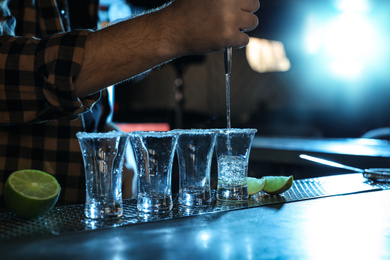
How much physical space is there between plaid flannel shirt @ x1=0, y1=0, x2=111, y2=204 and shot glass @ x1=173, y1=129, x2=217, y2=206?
0.94 ft

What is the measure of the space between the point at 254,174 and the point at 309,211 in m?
1.87

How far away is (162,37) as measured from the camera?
3.36ft

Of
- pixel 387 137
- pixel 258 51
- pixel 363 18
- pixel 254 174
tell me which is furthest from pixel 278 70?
pixel 254 174

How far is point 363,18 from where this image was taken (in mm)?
5352

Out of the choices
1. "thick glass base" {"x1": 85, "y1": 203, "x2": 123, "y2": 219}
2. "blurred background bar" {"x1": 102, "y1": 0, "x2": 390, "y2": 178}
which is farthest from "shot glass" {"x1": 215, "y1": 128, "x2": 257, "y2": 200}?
"blurred background bar" {"x1": 102, "y1": 0, "x2": 390, "y2": 178}

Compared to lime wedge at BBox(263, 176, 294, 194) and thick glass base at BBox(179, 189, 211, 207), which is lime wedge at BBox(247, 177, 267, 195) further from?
thick glass base at BBox(179, 189, 211, 207)

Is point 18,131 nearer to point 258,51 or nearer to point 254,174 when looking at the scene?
point 254,174

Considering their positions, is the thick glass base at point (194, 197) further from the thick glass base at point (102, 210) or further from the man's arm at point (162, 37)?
the man's arm at point (162, 37)

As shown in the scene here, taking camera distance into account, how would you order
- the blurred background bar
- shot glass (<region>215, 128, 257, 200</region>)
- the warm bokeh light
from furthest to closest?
the warm bokeh light, the blurred background bar, shot glass (<region>215, 128, 257, 200</region>)

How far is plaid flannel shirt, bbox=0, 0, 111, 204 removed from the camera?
0.99 metres

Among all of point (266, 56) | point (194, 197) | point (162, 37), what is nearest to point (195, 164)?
point (194, 197)

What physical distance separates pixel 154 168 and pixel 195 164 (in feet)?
0.34

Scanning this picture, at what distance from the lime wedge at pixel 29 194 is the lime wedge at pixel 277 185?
1.61 ft

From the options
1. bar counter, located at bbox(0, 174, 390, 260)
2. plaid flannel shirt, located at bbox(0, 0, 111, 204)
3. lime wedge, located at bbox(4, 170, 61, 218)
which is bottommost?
bar counter, located at bbox(0, 174, 390, 260)
